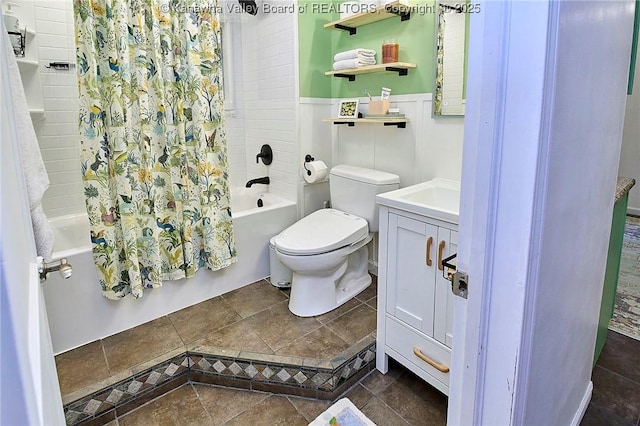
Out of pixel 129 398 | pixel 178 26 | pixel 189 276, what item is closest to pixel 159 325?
pixel 189 276

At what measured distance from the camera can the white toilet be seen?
2.02 meters

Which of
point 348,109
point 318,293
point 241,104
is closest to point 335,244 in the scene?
point 318,293

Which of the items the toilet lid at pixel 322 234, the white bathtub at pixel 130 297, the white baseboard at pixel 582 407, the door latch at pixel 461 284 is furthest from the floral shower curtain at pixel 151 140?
the white baseboard at pixel 582 407

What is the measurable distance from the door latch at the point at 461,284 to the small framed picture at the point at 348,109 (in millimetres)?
1735

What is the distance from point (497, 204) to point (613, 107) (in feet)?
2.07

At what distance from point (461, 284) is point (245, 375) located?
4.25 ft

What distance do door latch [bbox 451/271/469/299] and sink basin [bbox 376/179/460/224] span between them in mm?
624

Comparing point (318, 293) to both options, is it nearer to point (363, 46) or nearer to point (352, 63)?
point (352, 63)

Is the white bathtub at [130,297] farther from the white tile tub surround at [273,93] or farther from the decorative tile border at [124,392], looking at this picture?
the decorative tile border at [124,392]

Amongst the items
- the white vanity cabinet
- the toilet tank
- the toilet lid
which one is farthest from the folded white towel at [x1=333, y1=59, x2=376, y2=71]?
the white vanity cabinet

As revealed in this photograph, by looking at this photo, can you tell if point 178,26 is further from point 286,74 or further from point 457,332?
point 457,332

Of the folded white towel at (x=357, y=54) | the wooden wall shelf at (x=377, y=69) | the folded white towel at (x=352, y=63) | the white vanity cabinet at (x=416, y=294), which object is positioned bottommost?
the white vanity cabinet at (x=416, y=294)

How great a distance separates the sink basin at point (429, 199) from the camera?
1464mm

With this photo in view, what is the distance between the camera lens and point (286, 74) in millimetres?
2500
